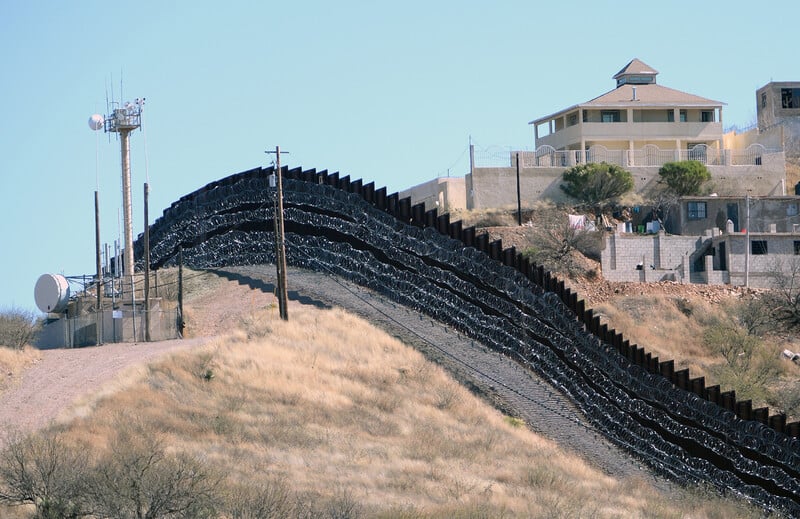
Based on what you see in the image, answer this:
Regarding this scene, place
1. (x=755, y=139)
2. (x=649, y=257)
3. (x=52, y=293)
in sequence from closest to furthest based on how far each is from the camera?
(x=52, y=293), (x=649, y=257), (x=755, y=139)

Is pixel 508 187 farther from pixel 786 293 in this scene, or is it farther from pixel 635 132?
pixel 786 293

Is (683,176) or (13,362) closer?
(13,362)

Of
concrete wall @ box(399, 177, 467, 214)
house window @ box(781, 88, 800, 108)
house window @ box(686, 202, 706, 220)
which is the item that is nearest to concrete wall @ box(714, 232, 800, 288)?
house window @ box(686, 202, 706, 220)

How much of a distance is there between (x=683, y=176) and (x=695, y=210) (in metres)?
3.06

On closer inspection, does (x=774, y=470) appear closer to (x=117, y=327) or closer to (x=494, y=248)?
(x=494, y=248)

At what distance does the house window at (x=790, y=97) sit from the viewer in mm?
80688

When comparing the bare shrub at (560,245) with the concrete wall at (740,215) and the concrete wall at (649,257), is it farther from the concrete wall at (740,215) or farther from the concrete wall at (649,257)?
the concrete wall at (740,215)

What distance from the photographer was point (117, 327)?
44000mm

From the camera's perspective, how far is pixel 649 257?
6194cm

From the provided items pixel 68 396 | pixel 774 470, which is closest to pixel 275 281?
pixel 68 396

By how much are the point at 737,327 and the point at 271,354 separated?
2468 centimetres

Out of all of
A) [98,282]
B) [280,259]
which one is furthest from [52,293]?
[280,259]

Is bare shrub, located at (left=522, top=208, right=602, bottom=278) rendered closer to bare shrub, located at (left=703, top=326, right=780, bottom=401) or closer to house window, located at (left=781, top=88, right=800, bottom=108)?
bare shrub, located at (left=703, top=326, right=780, bottom=401)

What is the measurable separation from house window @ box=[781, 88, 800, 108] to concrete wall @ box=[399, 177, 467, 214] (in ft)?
74.7
